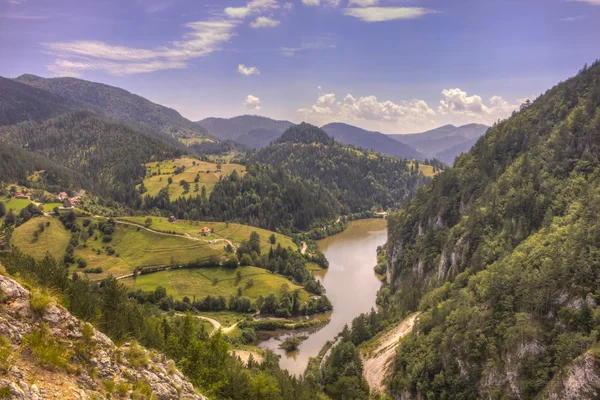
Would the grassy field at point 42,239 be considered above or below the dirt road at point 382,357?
above

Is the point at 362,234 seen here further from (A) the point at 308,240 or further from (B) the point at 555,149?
(B) the point at 555,149

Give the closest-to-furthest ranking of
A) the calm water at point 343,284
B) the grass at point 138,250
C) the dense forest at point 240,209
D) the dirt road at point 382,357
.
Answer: the dirt road at point 382,357
the calm water at point 343,284
the grass at point 138,250
the dense forest at point 240,209

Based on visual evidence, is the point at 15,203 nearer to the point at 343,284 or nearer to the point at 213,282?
the point at 213,282

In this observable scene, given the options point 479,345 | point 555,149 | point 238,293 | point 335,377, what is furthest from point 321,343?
point 555,149

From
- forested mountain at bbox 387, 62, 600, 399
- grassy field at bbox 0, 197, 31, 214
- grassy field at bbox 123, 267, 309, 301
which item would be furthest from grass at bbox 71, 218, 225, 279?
forested mountain at bbox 387, 62, 600, 399

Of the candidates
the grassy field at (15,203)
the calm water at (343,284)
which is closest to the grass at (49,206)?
the grassy field at (15,203)

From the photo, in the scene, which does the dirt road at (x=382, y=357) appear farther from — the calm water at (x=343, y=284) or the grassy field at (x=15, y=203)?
the grassy field at (x=15, y=203)

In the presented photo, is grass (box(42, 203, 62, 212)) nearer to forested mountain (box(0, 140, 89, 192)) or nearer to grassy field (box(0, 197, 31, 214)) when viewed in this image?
grassy field (box(0, 197, 31, 214))

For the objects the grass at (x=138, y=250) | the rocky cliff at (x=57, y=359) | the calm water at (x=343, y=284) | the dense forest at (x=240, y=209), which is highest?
the rocky cliff at (x=57, y=359)
